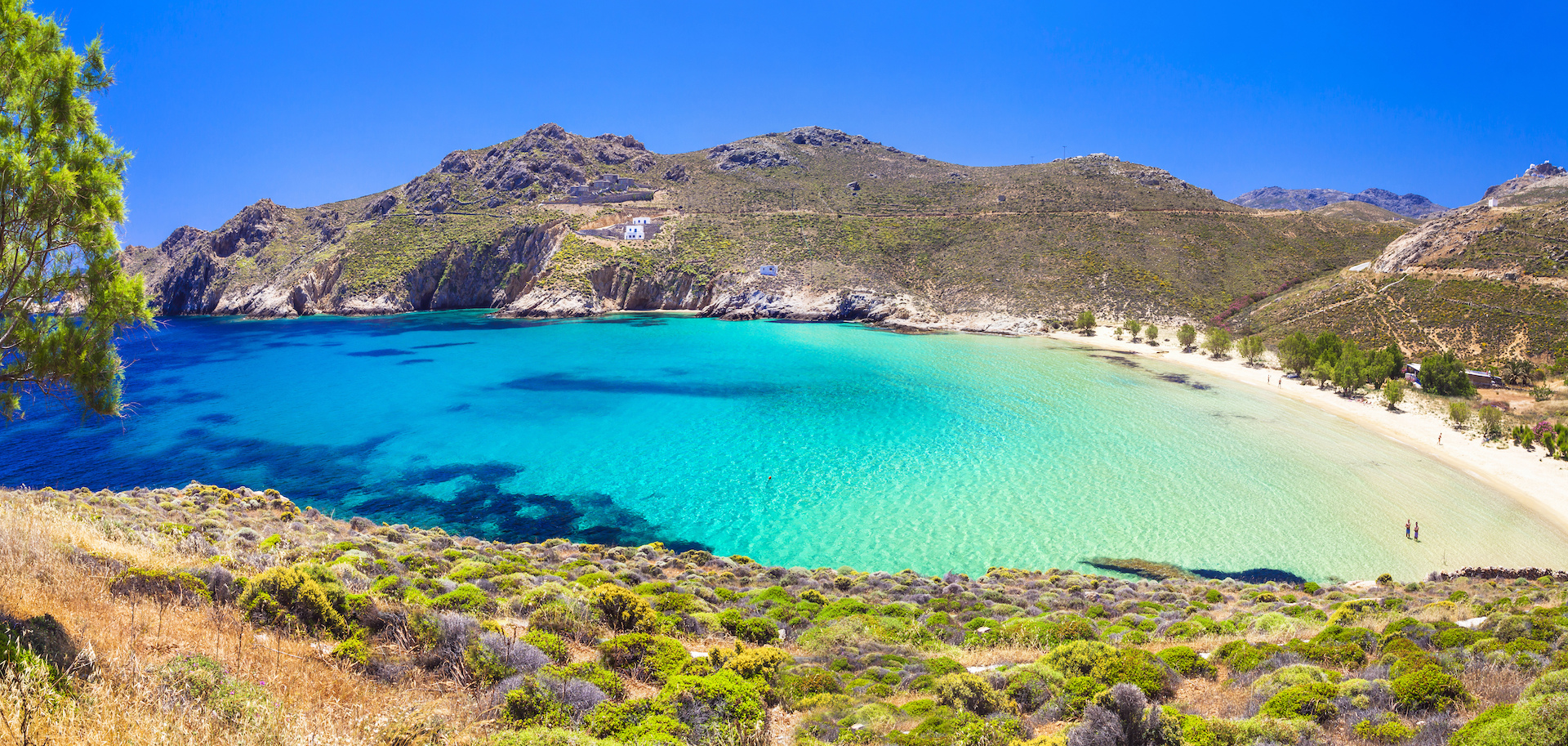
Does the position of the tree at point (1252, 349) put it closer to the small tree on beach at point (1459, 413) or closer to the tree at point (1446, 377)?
the tree at point (1446, 377)

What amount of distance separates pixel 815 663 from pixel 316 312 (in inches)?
4247

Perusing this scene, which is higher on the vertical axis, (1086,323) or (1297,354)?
(1086,323)

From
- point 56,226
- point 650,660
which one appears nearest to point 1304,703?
point 650,660

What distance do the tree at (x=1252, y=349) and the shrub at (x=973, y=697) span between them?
4857 cm

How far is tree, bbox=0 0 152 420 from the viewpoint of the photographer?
5156mm

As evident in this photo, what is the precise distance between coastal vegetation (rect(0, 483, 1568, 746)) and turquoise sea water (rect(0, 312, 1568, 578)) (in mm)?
5150

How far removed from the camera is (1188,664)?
7.43 metres

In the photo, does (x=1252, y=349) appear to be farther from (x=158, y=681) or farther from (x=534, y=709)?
(x=158, y=681)

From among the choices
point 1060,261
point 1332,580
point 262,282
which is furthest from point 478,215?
point 1332,580

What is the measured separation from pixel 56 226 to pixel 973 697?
10.2 m

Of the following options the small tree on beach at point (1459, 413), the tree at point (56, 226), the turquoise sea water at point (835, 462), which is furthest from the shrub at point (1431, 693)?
the small tree on beach at point (1459, 413)

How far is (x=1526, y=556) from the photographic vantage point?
16562mm

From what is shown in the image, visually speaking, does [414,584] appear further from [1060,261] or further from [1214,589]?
[1060,261]

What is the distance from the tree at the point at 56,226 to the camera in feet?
16.9
